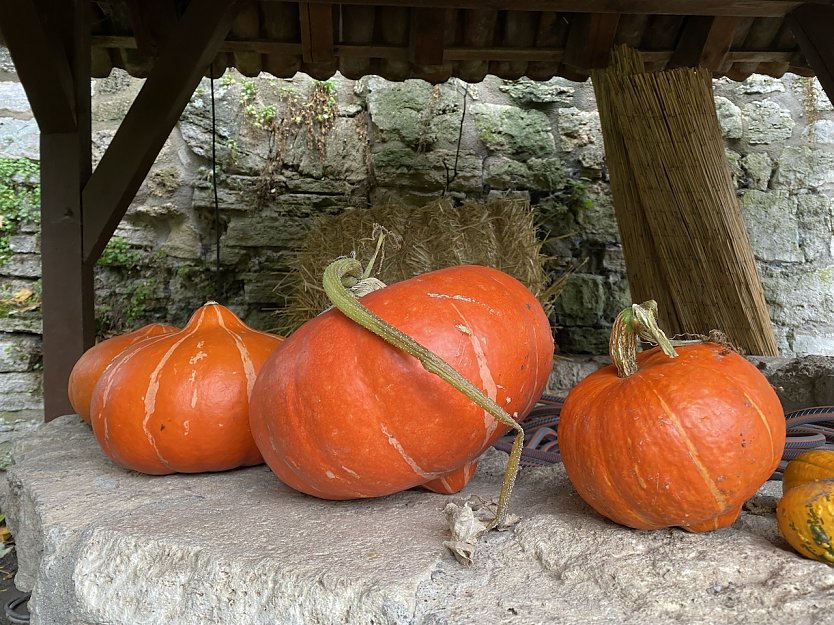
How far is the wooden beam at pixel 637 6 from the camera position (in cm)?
236

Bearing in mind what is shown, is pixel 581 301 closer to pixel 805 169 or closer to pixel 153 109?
pixel 805 169

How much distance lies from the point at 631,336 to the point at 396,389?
0.36 metres

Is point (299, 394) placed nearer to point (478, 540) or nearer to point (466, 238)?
point (478, 540)

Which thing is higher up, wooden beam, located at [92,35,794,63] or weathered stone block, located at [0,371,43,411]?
wooden beam, located at [92,35,794,63]

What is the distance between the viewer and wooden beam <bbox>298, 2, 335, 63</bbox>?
2605 millimetres

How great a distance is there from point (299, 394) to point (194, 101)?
3407mm

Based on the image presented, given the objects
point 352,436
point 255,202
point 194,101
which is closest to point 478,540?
point 352,436

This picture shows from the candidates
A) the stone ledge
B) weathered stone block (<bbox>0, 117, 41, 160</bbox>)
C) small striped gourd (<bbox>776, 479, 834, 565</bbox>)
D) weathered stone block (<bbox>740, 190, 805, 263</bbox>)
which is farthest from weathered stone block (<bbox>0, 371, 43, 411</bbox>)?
weathered stone block (<bbox>740, 190, 805, 263</bbox>)

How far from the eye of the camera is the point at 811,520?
0.78 m

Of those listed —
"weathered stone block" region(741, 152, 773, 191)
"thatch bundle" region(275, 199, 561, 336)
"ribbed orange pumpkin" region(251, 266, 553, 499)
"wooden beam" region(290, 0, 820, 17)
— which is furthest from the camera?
"weathered stone block" region(741, 152, 773, 191)

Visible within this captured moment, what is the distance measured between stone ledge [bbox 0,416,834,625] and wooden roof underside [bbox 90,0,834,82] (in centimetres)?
210

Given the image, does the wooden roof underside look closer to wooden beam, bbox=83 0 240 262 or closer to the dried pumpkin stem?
wooden beam, bbox=83 0 240 262

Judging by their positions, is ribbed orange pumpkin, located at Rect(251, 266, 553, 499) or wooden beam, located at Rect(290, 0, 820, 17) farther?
wooden beam, located at Rect(290, 0, 820, 17)

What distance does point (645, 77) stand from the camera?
2.76 m
